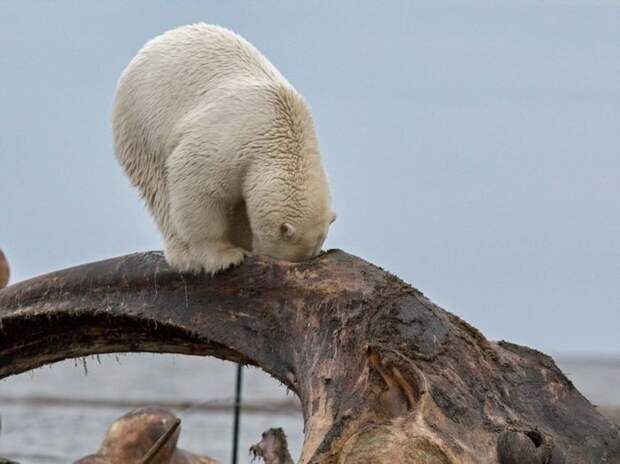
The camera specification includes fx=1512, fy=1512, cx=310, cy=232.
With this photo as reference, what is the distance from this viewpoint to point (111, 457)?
7.04 metres

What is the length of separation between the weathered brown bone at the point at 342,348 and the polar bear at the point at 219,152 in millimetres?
184

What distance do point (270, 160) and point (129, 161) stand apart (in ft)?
2.29

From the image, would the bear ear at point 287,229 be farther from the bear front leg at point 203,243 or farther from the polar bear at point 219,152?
the bear front leg at point 203,243

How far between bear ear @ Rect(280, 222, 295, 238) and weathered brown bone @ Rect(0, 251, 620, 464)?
18 centimetres

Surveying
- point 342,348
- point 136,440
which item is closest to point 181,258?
point 342,348

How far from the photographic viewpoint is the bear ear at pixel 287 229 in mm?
5570

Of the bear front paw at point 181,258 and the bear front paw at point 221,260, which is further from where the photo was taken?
the bear front paw at point 181,258

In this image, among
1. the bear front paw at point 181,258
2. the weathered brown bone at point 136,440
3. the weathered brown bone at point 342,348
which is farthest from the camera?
the weathered brown bone at point 136,440

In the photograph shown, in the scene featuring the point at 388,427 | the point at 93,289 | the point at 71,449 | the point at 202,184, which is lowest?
the point at 71,449

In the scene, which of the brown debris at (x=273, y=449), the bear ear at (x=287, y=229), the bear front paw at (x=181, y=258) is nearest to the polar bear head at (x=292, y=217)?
the bear ear at (x=287, y=229)

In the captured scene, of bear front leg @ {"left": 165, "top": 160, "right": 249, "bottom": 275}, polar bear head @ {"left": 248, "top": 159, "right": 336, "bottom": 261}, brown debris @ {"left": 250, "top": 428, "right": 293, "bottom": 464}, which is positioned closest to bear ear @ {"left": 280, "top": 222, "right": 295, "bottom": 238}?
polar bear head @ {"left": 248, "top": 159, "right": 336, "bottom": 261}

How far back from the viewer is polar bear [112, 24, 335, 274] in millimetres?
5566

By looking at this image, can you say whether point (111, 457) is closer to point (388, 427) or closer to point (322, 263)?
point (322, 263)

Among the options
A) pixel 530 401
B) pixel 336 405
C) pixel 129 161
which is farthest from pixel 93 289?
pixel 530 401
